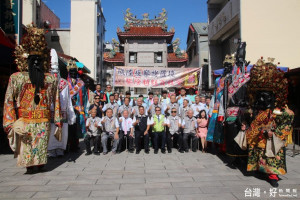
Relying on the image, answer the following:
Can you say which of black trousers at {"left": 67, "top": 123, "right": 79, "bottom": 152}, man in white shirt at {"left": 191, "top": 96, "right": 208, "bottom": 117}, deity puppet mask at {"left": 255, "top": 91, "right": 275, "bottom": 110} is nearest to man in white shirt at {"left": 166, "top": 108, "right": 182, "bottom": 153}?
man in white shirt at {"left": 191, "top": 96, "right": 208, "bottom": 117}

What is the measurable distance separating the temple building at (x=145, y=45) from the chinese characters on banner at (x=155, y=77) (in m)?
14.2

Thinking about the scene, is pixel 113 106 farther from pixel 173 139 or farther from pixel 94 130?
pixel 173 139

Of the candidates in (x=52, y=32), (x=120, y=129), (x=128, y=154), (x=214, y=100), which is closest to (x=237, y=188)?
(x=214, y=100)

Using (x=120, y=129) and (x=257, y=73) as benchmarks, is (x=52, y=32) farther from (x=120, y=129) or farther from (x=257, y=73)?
(x=257, y=73)

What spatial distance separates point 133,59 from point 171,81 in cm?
1513

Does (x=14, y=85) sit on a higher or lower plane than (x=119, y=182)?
higher

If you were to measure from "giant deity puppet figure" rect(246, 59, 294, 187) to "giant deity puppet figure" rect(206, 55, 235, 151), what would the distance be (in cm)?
115

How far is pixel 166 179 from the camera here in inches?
171

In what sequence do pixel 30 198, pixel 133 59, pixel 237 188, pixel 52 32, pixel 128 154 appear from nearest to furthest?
pixel 30 198 → pixel 237 188 → pixel 128 154 → pixel 52 32 → pixel 133 59

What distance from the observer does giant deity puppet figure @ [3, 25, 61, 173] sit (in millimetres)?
4668

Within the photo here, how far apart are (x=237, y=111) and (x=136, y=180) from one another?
8.25 ft

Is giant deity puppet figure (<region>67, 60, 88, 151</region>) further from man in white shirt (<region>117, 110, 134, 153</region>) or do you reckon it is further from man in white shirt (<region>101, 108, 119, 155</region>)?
man in white shirt (<region>117, 110, 134, 153</region>)

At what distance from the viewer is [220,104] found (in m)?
5.61

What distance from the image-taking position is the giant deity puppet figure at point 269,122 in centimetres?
407
